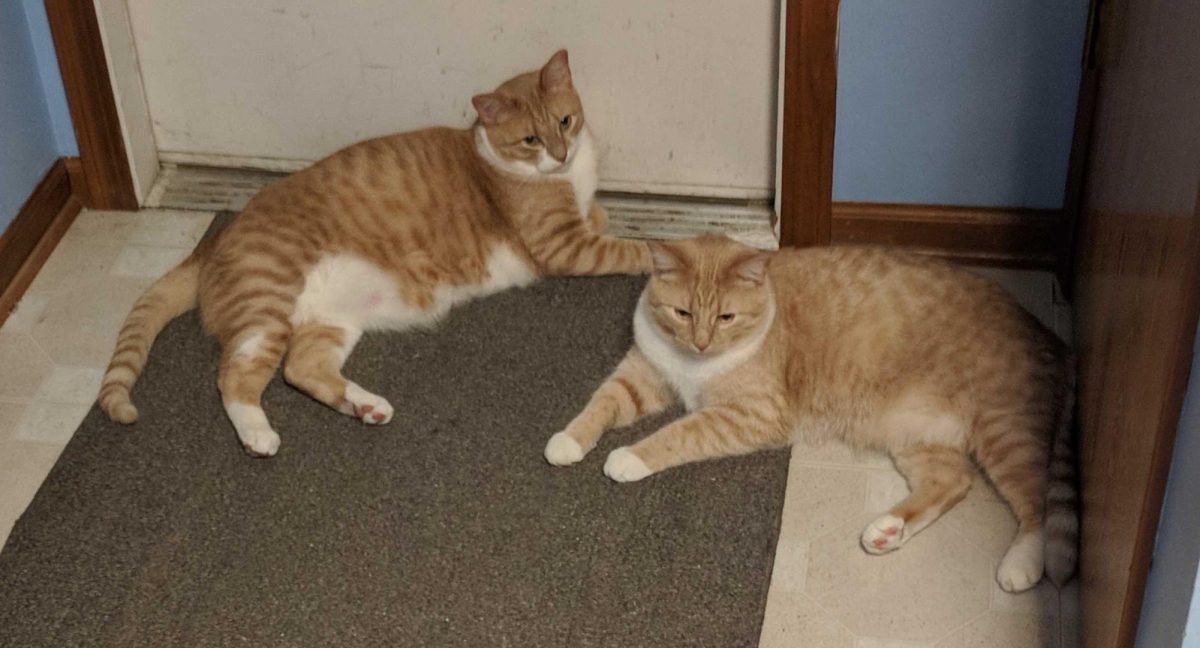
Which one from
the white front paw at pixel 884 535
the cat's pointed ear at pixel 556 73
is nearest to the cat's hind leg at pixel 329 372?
the cat's pointed ear at pixel 556 73

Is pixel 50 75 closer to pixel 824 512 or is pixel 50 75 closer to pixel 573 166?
pixel 573 166

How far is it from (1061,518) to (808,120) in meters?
0.96

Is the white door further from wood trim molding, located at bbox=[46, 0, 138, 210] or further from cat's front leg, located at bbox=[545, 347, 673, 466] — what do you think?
cat's front leg, located at bbox=[545, 347, 673, 466]

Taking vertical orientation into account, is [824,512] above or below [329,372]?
below

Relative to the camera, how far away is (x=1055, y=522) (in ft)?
7.49

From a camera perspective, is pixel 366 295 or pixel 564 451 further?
pixel 366 295

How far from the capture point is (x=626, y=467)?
250cm

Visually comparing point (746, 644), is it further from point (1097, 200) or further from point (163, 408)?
point (163, 408)

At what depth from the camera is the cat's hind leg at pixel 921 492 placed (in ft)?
7.75

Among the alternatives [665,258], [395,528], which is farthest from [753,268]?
[395,528]

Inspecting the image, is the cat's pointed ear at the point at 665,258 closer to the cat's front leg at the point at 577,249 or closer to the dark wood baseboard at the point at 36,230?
the cat's front leg at the point at 577,249

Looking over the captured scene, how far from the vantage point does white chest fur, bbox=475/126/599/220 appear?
Result: 2.92 meters

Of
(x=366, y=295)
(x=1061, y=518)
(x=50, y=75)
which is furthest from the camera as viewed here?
(x=50, y=75)

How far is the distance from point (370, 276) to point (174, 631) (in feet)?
2.80
